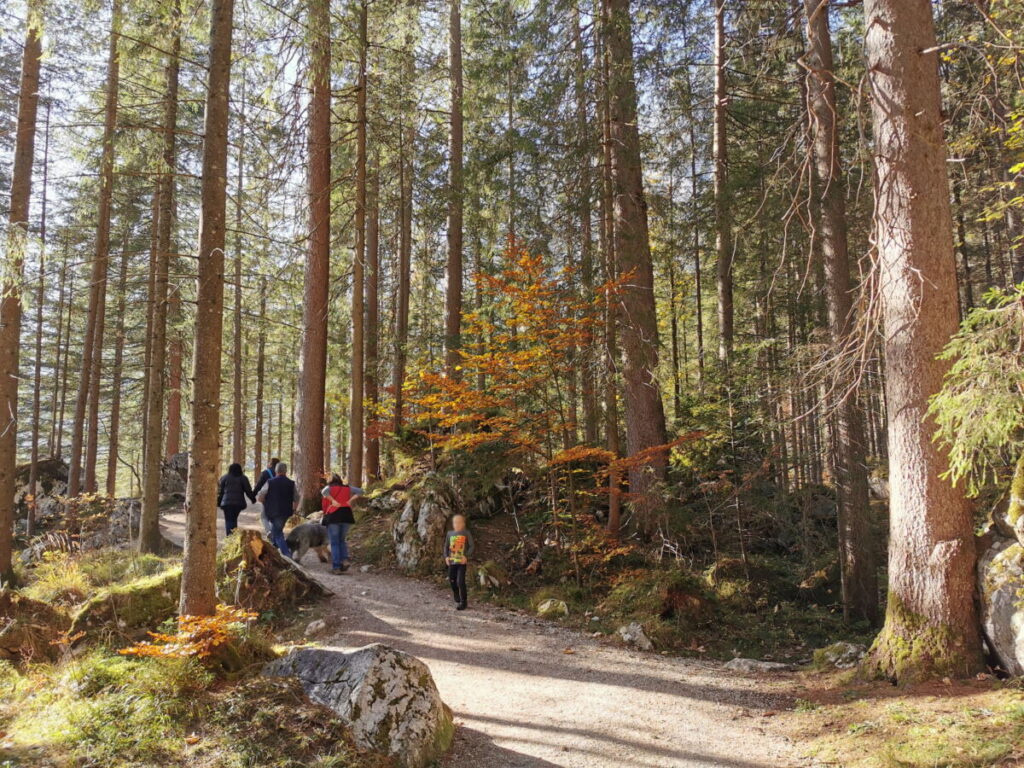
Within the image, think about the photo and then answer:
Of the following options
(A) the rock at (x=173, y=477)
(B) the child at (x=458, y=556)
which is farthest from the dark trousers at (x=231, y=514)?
(A) the rock at (x=173, y=477)

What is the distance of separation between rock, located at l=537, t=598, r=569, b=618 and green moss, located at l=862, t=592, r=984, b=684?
4317mm

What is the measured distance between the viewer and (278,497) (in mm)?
9625

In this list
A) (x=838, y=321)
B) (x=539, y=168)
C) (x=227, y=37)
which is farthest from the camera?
(x=539, y=168)

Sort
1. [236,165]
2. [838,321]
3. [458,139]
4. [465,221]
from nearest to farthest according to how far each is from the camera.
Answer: [838,321] → [458,139] → [465,221] → [236,165]

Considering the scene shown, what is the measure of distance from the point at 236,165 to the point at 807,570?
2312 centimetres

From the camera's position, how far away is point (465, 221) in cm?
1767

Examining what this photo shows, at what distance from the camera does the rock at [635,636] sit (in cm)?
778

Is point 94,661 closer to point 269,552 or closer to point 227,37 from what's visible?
point 269,552

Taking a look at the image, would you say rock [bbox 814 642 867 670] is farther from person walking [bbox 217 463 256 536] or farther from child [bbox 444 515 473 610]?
person walking [bbox 217 463 256 536]

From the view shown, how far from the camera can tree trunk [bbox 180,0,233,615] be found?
547 cm

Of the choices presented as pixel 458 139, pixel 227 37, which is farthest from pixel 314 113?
pixel 227 37

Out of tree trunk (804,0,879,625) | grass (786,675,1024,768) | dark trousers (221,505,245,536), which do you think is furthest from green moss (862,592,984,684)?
dark trousers (221,505,245,536)

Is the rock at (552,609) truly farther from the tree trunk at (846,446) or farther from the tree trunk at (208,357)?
the tree trunk at (208,357)

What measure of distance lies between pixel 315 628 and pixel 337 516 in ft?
8.84
